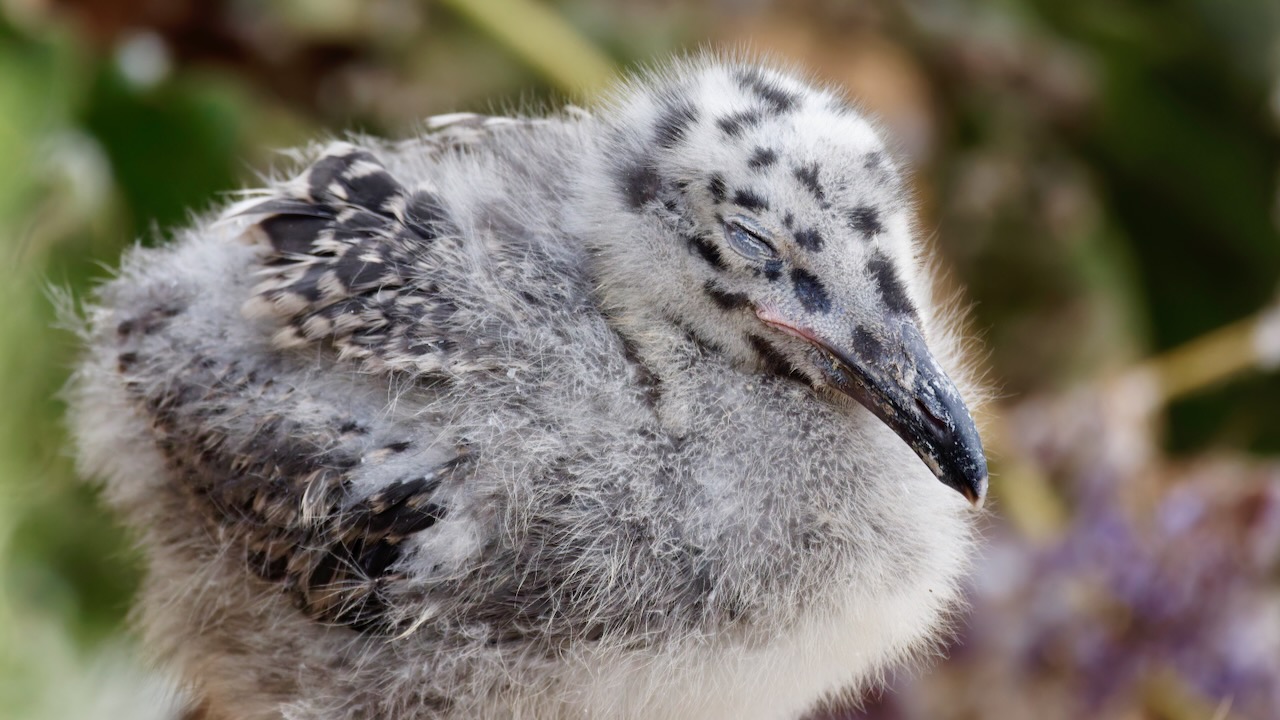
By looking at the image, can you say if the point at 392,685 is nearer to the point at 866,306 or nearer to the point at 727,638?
the point at 727,638

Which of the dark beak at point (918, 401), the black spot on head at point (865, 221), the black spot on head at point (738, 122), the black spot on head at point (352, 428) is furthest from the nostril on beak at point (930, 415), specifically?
the black spot on head at point (352, 428)

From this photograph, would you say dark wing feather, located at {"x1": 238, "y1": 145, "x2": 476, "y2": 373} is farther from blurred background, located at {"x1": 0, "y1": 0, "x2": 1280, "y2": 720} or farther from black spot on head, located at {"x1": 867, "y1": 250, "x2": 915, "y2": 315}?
black spot on head, located at {"x1": 867, "y1": 250, "x2": 915, "y2": 315}

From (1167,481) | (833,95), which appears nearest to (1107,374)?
(1167,481)

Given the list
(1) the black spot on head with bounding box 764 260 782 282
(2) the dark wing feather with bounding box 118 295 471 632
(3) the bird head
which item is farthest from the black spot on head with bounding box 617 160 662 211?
(2) the dark wing feather with bounding box 118 295 471 632

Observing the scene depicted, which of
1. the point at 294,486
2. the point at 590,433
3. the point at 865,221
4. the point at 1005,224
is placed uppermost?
the point at 1005,224

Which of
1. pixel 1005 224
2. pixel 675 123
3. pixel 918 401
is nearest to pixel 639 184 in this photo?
pixel 675 123

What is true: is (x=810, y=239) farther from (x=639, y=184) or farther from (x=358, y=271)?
(x=358, y=271)
